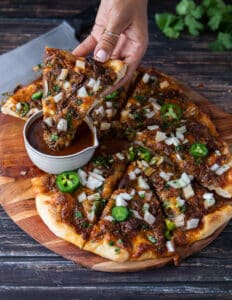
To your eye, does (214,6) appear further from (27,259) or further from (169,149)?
(27,259)

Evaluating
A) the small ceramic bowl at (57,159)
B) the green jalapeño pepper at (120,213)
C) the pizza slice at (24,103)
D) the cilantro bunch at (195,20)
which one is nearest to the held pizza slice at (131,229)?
the green jalapeño pepper at (120,213)

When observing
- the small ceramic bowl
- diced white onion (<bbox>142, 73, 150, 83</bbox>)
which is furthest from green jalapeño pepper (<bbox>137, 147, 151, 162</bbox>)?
diced white onion (<bbox>142, 73, 150, 83</bbox>)

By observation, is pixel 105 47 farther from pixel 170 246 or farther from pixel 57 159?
pixel 170 246

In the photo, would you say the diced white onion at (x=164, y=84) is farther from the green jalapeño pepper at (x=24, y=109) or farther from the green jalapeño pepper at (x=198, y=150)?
the green jalapeño pepper at (x=24, y=109)

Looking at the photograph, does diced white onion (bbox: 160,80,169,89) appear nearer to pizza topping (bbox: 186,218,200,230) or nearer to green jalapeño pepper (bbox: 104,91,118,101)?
green jalapeño pepper (bbox: 104,91,118,101)

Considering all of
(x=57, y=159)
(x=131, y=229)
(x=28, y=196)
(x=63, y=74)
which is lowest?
(x=28, y=196)

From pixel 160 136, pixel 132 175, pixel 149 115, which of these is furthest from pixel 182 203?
pixel 149 115
